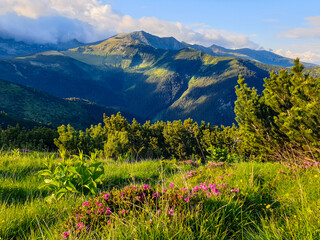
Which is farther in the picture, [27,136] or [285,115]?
[27,136]

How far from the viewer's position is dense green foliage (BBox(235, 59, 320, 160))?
1073cm

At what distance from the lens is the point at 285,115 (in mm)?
13922

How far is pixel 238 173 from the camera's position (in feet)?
15.2

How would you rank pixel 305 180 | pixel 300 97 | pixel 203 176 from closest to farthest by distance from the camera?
pixel 305 180 < pixel 203 176 < pixel 300 97

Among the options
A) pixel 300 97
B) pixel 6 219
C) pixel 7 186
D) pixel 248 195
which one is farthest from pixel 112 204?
pixel 300 97

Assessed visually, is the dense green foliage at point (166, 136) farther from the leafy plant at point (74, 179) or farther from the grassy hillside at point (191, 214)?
the grassy hillside at point (191, 214)

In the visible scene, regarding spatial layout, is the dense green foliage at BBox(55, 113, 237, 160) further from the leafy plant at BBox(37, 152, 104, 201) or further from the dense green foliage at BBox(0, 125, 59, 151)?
the leafy plant at BBox(37, 152, 104, 201)

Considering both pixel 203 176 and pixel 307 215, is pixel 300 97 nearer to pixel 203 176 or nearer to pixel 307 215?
pixel 203 176

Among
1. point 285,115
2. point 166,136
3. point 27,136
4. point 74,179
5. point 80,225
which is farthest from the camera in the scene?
point 166,136

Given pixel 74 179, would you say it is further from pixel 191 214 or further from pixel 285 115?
pixel 285 115

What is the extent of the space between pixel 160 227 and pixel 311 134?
13.0 metres

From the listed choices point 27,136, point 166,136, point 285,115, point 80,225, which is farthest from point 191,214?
point 166,136

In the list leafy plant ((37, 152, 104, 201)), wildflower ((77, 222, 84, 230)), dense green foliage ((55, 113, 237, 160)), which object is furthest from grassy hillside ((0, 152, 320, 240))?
dense green foliage ((55, 113, 237, 160))

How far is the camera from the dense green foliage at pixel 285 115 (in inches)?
422
